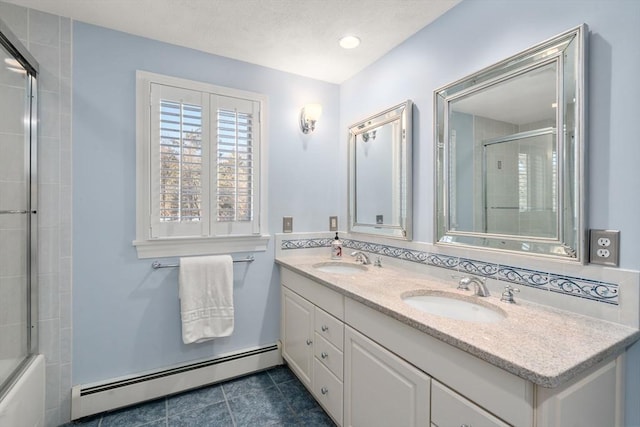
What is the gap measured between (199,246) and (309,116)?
1.26 metres

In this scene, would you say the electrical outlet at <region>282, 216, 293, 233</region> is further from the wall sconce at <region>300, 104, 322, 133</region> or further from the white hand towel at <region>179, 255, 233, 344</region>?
the wall sconce at <region>300, 104, 322, 133</region>

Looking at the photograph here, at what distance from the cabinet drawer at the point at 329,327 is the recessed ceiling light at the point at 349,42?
5.53ft

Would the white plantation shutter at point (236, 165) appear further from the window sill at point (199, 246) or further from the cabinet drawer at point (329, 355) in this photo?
the cabinet drawer at point (329, 355)

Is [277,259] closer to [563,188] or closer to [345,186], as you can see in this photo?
[345,186]

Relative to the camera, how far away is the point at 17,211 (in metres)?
1.53

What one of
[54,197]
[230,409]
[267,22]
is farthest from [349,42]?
[230,409]

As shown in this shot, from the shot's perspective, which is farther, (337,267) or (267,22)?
(337,267)

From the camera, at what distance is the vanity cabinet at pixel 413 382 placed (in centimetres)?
81

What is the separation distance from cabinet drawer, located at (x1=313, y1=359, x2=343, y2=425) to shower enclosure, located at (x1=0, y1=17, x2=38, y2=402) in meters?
1.47

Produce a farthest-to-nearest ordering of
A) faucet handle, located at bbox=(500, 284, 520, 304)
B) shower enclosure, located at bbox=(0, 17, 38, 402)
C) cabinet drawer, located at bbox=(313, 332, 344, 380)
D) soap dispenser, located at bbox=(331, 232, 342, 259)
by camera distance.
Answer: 1. soap dispenser, located at bbox=(331, 232, 342, 259)
2. cabinet drawer, located at bbox=(313, 332, 344, 380)
3. shower enclosure, located at bbox=(0, 17, 38, 402)
4. faucet handle, located at bbox=(500, 284, 520, 304)

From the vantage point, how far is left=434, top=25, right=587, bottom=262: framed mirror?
112 centimetres

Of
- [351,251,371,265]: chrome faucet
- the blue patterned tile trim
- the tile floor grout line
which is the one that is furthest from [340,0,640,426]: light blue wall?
the tile floor grout line

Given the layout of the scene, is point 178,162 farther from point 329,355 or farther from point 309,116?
point 329,355

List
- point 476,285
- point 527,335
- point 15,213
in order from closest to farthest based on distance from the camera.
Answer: point 527,335
point 476,285
point 15,213
